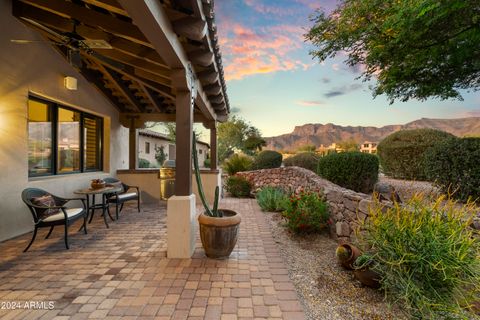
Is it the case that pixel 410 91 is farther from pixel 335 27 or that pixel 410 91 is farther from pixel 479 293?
pixel 479 293

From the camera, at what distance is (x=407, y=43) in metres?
4.50

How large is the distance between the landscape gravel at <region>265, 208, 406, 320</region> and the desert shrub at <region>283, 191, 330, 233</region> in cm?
30

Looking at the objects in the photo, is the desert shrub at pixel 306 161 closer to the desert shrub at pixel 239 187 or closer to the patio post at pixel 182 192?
the desert shrub at pixel 239 187

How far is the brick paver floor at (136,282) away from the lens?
2.18 m

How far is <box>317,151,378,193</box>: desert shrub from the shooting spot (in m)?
5.58

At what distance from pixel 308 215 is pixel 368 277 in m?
1.66

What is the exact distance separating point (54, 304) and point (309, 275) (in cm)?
274

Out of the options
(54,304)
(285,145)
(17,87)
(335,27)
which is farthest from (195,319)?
(285,145)

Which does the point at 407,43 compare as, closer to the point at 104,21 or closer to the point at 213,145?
the point at 104,21

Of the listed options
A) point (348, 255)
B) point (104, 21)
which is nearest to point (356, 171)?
point (348, 255)

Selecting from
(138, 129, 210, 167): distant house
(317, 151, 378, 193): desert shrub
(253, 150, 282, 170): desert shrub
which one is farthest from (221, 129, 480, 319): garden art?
(138, 129, 210, 167): distant house

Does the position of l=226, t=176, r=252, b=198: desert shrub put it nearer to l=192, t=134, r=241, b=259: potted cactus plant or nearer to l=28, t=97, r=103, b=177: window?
l=28, t=97, r=103, b=177: window

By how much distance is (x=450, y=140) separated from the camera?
4316 millimetres

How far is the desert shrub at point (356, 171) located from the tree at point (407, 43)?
5.47 ft
